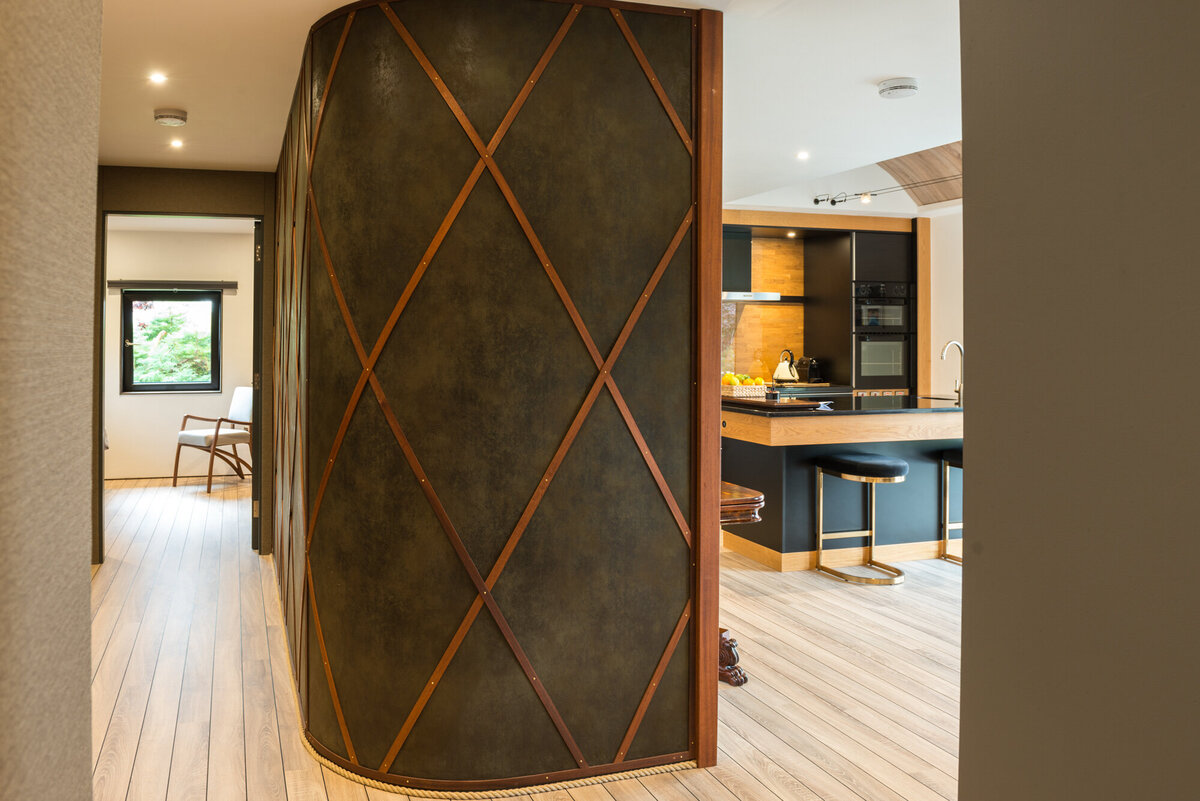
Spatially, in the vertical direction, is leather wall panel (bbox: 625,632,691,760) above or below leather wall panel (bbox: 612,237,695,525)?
below

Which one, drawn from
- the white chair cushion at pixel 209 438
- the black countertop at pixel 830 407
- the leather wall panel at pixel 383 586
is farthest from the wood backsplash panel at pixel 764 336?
the leather wall panel at pixel 383 586

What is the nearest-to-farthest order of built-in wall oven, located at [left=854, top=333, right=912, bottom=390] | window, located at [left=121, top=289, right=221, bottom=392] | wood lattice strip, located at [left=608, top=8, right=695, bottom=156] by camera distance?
wood lattice strip, located at [left=608, top=8, right=695, bottom=156] → built-in wall oven, located at [left=854, top=333, right=912, bottom=390] → window, located at [left=121, top=289, right=221, bottom=392]

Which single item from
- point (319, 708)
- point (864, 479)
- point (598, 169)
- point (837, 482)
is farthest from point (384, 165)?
point (837, 482)

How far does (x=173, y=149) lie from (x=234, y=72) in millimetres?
1745

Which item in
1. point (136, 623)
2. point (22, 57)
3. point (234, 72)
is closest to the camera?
point (22, 57)

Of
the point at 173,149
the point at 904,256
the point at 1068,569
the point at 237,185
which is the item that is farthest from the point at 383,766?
the point at 904,256

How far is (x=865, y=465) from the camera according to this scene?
16.0ft

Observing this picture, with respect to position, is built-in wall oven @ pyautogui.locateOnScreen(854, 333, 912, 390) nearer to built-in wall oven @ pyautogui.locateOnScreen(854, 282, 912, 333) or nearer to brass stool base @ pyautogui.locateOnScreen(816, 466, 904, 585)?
built-in wall oven @ pyautogui.locateOnScreen(854, 282, 912, 333)

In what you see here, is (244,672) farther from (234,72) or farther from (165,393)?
(165,393)

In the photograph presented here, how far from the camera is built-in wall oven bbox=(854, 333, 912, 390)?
811 cm

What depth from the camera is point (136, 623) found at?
13.9ft

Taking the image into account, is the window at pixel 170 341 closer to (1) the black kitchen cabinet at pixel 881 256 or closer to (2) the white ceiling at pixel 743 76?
(2) the white ceiling at pixel 743 76

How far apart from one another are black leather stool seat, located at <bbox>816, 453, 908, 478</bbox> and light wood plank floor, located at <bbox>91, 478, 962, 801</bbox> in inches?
25.5

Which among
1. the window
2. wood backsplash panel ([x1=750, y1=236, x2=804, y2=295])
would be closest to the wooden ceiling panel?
wood backsplash panel ([x1=750, y1=236, x2=804, y2=295])
